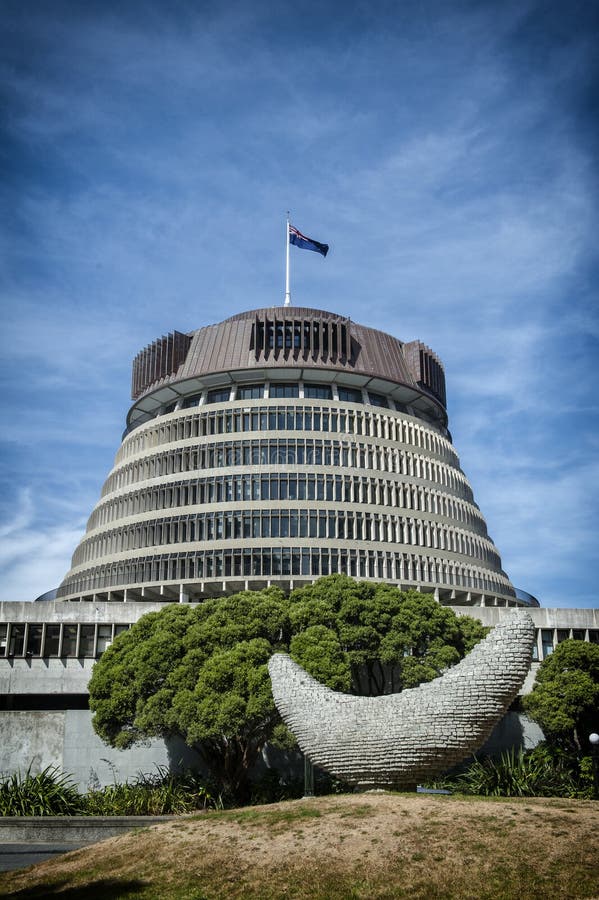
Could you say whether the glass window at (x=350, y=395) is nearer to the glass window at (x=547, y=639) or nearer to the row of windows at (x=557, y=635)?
the glass window at (x=547, y=639)

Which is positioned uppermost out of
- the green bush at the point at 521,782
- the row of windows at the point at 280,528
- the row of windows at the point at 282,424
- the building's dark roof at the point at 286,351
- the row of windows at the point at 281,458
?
the building's dark roof at the point at 286,351

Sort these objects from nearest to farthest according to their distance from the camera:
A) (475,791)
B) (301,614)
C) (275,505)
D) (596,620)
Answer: (475,791) < (301,614) < (596,620) < (275,505)

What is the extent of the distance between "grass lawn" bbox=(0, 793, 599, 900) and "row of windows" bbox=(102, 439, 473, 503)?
52.8 meters

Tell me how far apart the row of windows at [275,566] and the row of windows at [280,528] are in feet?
4.73

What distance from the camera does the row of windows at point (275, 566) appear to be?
76438 millimetres

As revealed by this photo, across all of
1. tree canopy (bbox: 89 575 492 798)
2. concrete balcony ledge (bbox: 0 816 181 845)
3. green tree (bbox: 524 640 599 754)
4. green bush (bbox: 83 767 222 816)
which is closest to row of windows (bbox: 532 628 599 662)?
tree canopy (bbox: 89 575 492 798)

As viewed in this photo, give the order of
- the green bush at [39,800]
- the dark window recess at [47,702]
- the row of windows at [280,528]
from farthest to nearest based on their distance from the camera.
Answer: the row of windows at [280,528]
the dark window recess at [47,702]
the green bush at [39,800]

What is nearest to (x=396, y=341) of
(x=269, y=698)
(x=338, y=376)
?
(x=338, y=376)

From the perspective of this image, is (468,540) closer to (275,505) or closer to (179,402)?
(275,505)

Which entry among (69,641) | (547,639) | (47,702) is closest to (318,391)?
(547,639)

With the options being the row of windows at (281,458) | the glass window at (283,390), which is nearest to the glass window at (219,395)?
the glass window at (283,390)

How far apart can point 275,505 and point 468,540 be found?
21086 mm

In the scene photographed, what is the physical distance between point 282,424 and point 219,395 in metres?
8.57

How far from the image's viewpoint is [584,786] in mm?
37656
